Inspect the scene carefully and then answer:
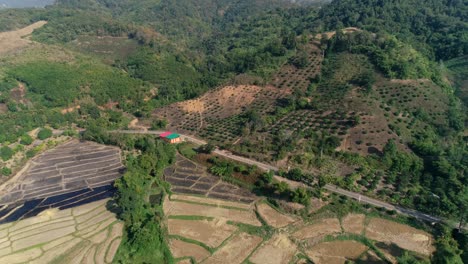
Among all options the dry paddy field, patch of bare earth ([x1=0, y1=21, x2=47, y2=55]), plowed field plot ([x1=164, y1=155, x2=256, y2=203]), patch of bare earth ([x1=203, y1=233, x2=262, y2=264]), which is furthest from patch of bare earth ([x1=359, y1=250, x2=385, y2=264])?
A: patch of bare earth ([x1=0, y1=21, x2=47, y2=55])

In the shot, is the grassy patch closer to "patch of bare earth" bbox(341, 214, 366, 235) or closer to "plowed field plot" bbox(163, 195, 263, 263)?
"plowed field plot" bbox(163, 195, 263, 263)

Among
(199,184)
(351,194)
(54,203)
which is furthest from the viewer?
(199,184)

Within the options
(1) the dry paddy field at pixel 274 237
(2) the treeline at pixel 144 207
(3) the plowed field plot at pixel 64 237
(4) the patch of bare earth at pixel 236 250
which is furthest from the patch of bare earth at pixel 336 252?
(3) the plowed field plot at pixel 64 237

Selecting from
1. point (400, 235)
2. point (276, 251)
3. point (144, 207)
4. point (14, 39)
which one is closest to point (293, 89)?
point (400, 235)

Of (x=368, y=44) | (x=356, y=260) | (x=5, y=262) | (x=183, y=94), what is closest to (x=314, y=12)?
(x=368, y=44)

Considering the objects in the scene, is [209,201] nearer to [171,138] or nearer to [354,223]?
[171,138]

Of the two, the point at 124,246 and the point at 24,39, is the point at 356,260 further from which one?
the point at 24,39
